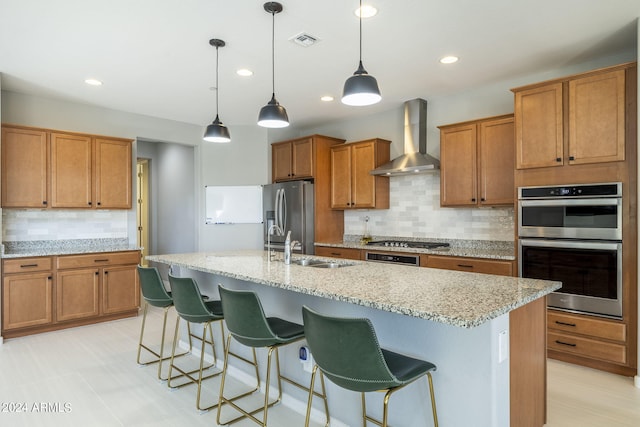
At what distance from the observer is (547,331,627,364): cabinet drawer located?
3.04 meters

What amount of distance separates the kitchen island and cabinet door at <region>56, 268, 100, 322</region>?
2909mm

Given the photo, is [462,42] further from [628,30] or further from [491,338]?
[491,338]

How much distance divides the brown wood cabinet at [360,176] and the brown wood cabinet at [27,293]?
3555 mm

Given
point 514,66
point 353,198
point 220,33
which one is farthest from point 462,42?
point 353,198

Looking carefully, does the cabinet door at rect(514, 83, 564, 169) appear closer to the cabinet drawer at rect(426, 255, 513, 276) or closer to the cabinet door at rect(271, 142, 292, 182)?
the cabinet drawer at rect(426, 255, 513, 276)

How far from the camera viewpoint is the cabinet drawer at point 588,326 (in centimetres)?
303

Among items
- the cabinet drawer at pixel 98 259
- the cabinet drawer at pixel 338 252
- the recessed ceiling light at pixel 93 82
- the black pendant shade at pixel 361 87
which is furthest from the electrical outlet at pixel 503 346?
the cabinet drawer at pixel 98 259

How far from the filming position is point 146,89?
14.1 feet

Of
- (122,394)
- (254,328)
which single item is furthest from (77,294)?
(254,328)

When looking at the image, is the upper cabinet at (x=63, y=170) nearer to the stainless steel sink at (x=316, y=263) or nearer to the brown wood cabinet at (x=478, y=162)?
the stainless steel sink at (x=316, y=263)

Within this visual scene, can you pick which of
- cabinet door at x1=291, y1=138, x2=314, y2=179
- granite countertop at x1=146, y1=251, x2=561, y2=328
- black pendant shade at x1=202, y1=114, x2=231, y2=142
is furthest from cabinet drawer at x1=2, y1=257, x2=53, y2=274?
cabinet door at x1=291, y1=138, x2=314, y2=179

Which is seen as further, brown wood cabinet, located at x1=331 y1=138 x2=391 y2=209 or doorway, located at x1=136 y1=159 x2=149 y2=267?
doorway, located at x1=136 y1=159 x2=149 y2=267

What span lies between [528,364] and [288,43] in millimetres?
2819

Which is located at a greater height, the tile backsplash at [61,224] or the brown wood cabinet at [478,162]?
the brown wood cabinet at [478,162]
